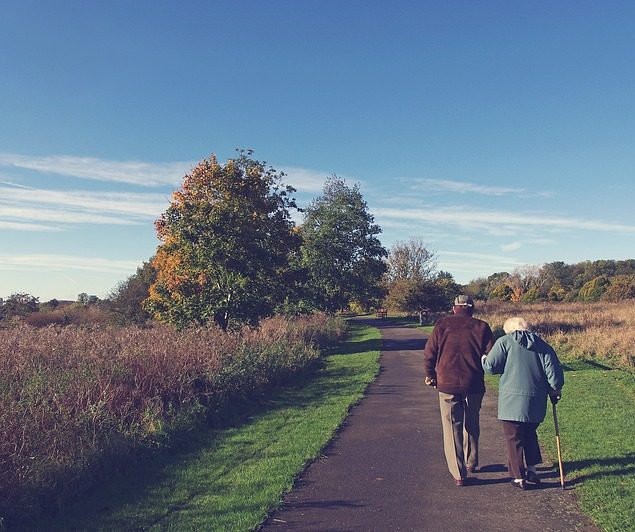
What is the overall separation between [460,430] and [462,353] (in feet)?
2.88

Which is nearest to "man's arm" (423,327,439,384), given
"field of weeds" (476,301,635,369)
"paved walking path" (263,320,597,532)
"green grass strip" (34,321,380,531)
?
"paved walking path" (263,320,597,532)

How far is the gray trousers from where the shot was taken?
615cm

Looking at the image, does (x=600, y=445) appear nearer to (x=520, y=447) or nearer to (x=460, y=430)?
(x=520, y=447)

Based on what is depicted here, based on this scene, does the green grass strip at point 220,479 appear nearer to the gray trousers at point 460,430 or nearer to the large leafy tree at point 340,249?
the gray trousers at point 460,430

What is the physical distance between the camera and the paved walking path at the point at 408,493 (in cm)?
510

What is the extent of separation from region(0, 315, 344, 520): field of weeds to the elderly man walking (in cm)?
406

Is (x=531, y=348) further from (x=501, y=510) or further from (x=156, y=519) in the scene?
(x=156, y=519)

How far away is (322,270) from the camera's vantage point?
40844 mm

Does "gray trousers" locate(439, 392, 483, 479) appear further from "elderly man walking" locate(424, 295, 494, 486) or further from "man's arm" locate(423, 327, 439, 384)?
"man's arm" locate(423, 327, 439, 384)

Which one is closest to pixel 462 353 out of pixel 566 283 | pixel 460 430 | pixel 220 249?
pixel 460 430

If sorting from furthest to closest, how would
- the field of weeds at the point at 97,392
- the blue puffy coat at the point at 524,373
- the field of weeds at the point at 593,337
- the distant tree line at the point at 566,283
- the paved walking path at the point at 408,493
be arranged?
1. the distant tree line at the point at 566,283
2. the field of weeds at the point at 593,337
3. the field of weeds at the point at 97,392
4. the blue puffy coat at the point at 524,373
5. the paved walking path at the point at 408,493

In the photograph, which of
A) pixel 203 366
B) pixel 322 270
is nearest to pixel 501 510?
pixel 203 366

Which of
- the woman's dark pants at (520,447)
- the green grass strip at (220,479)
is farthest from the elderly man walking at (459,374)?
the green grass strip at (220,479)

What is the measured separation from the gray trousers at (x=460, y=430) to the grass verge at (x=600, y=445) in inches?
42.4
